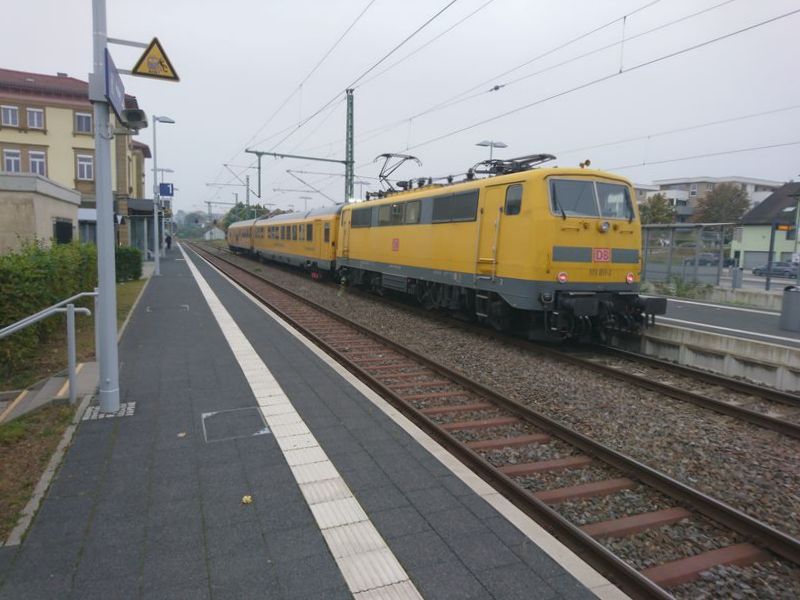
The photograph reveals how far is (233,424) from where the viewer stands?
5406 mm

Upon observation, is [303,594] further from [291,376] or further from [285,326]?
[285,326]

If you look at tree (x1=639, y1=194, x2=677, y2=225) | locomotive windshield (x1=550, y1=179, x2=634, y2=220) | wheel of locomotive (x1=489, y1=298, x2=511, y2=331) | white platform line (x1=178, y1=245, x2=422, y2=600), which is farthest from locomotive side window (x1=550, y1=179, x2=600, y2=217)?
tree (x1=639, y1=194, x2=677, y2=225)

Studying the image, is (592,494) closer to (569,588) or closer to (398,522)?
(569,588)

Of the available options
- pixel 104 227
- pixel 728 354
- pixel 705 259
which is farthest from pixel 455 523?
pixel 705 259

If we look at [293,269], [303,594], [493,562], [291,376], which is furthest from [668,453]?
[293,269]

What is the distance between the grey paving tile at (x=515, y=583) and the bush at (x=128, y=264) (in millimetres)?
20318

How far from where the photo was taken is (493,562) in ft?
10.7

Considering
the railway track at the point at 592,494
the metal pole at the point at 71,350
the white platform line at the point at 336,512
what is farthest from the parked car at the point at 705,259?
the metal pole at the point at 71,350

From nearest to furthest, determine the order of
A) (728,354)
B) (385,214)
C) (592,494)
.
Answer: (592,494) < (728,354) < (385,214)

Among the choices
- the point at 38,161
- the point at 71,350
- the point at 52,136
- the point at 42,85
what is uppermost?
the point at 42,85

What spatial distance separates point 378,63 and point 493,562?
14910 mm

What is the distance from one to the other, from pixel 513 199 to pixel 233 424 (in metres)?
6.60

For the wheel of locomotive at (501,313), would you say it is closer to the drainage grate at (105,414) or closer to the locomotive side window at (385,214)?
the locomotive side window at (385,214)

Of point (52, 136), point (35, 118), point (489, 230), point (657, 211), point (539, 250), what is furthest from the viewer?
point (657, 211)
